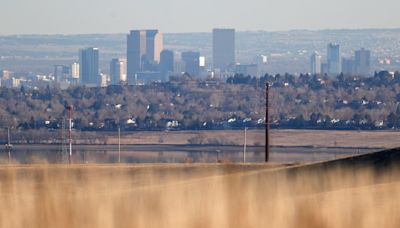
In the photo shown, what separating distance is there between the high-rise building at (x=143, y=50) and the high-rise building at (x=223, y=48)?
809 cm

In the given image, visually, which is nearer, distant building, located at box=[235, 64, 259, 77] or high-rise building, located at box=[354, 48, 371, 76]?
high-rise building, located at box=[354, 48, 371, 76]

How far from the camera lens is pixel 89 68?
550 feet

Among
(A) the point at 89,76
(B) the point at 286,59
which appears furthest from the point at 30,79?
(B) the point at 286,59

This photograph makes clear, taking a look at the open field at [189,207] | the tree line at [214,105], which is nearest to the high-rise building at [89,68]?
the tree line at [214,105]

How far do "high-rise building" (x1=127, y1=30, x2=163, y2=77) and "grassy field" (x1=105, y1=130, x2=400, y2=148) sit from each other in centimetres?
8645

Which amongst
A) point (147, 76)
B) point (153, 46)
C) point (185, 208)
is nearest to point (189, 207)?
point (185, 208)

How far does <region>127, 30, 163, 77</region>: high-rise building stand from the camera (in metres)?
172

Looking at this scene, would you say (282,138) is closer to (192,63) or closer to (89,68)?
(89,68)

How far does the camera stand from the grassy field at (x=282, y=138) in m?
73.9

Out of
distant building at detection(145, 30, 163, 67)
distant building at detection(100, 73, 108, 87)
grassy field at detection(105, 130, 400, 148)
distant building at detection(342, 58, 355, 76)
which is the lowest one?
grassy field at detection(105, 130, 400, 148)

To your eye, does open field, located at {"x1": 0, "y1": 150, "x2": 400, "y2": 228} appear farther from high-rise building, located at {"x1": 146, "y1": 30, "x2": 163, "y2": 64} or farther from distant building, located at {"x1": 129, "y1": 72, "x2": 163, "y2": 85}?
high-rise building, located at {"x1": 146, "y1": 30, "x2": 163, "y2": 64}

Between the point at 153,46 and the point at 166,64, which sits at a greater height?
the point at 153,46

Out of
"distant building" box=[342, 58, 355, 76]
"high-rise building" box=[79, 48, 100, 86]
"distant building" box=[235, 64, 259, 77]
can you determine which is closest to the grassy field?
"distant building" box=[342, 58, 355, 76]

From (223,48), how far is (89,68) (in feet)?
109
